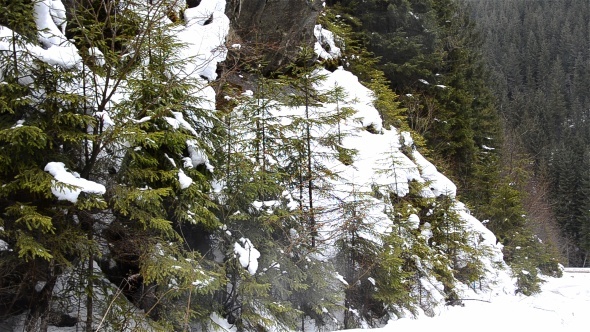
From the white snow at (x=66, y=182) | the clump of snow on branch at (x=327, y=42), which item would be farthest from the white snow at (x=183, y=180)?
the clump of snow on branch at (x=327, y=42)

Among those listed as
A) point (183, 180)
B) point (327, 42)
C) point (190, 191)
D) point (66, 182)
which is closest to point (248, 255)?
point (190, 191)

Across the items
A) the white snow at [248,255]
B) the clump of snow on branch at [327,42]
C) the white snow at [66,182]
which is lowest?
the white snow at [248,255]

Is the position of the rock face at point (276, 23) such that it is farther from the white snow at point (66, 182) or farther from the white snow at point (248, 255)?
the white snow at point (66, 182)

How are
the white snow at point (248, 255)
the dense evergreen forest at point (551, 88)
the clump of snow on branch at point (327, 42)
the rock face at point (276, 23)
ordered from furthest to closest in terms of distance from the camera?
the dense evergreen forest at point (551, 88)
the clump of snow on branch at point (327, 42)
the rock face at point (276, 23)
the white snow at point (248, 255)

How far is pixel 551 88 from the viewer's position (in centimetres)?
8956

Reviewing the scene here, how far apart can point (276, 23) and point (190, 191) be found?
25.0 ft

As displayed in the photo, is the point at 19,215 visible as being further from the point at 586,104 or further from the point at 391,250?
the point at 586,104

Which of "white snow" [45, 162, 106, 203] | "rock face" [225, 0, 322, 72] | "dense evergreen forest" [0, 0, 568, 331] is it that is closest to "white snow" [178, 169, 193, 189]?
"dense evergreen forest" [0, 0, 568, 331]

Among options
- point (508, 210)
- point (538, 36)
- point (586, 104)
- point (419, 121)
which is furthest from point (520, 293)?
point (538, 36)

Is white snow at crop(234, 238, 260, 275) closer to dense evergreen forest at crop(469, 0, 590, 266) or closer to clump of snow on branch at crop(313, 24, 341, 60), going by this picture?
clump of snow on branch at crop(313, 24, 341, 60)

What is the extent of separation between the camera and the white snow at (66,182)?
13.9ft

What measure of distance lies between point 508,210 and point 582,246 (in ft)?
127

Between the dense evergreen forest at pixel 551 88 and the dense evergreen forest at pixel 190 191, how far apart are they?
3629cm

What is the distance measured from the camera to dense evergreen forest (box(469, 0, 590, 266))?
173ft
